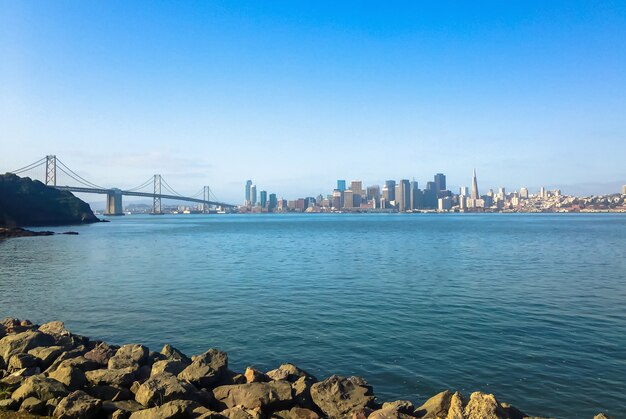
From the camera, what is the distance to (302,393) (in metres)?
9.97

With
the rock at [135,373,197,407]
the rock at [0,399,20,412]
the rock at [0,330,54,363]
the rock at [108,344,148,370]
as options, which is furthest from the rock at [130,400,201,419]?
the rock at [0,330,54,363]

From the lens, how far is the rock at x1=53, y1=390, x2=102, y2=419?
27.9 feet

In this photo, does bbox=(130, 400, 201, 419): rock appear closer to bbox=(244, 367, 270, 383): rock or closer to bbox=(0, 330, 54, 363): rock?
bbox=(244, 367, 270, 383): rock

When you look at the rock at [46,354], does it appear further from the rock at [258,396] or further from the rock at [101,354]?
the rock at [258,396]

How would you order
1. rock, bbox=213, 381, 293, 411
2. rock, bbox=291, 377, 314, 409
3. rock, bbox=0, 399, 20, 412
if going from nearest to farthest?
rock, bbox=0, 399, 20, 412 → rock, bbox=213, 381, 293, 411 → rock, bbox=291, 377, 314, 409

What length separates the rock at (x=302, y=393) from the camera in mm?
9789

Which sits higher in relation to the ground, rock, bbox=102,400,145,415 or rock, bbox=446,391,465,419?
rock, bbox=446,391,465,419

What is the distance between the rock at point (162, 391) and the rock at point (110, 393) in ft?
1.33

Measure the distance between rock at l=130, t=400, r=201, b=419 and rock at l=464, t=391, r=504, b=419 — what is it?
17.1 ft

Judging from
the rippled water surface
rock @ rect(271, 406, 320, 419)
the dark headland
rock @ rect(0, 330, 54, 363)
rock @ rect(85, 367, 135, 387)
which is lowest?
the rippled water surface

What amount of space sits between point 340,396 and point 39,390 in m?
6.33

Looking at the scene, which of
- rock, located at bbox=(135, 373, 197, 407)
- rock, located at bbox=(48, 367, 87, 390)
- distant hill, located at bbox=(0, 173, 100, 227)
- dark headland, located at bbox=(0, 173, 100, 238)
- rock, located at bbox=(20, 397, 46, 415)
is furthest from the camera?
distant hill, located at bbox=(0, 173, 100, 227)

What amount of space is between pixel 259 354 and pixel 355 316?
19.2ft

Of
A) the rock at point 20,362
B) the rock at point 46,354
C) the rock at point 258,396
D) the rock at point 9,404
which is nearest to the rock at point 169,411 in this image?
the rock at point 258,396
